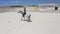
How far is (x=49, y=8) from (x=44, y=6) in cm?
53

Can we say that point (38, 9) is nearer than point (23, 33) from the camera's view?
No

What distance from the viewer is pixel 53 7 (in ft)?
29.5

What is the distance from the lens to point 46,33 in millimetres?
2578

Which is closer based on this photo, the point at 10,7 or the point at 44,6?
the point at 10,7

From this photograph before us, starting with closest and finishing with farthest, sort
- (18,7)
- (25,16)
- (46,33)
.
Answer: (46,33) → (25,16) → (18,7)

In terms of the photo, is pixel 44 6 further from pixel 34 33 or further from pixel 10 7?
pixel 34 33

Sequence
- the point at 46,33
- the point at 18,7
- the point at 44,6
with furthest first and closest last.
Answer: the point at 44,6 → the point at 18,7 → the point at 46,33

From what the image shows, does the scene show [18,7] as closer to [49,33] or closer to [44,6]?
[44,6]

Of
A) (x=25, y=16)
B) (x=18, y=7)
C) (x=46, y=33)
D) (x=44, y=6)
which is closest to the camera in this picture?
(x=46, y=33)

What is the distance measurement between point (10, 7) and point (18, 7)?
0.63m

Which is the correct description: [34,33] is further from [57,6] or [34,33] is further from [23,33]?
[57,6]

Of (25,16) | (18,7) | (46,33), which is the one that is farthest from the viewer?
(18,7)

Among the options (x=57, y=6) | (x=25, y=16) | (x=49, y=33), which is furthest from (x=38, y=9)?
(x=49, y=33)

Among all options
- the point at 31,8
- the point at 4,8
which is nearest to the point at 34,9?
the point at 31,8
